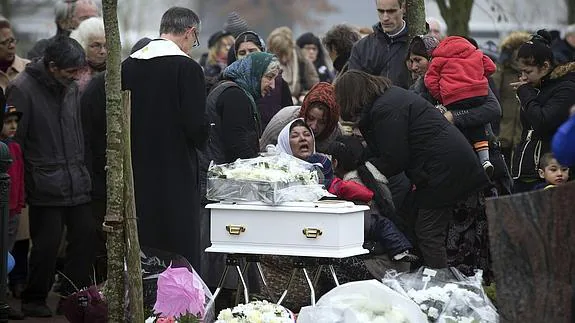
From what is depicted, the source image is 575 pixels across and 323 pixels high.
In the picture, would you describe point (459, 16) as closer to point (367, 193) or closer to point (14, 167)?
point (14, 167)

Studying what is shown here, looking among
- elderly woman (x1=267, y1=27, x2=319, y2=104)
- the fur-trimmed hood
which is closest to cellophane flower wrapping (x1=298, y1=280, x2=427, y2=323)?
the fur-trimmed hood

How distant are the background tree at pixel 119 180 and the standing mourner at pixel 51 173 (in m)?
3.23

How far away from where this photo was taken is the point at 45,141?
35.8 feet

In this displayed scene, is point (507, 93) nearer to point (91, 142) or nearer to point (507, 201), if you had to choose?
point (91, 142)

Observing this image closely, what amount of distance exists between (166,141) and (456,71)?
2.30 metres

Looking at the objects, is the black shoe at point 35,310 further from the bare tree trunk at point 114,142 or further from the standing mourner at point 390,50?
the bare tree trunk at point 114,142

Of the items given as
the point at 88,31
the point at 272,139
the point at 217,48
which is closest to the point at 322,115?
the point at 272,139

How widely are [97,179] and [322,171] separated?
1.97m

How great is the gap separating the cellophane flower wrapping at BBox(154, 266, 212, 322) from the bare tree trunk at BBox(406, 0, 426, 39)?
Result: 3427mm

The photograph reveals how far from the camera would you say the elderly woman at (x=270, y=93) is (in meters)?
11.2

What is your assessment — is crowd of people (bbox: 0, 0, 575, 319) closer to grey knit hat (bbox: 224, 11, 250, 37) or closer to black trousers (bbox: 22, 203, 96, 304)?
black trousers (bbox: 22, 203, 96, 304)

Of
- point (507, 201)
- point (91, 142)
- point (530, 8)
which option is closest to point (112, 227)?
point (507, 201)

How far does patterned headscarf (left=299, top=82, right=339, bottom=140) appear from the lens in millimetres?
10141

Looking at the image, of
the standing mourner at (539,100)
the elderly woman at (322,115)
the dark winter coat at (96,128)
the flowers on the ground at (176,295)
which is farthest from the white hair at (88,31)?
the flowers on the ground at (176,295)
